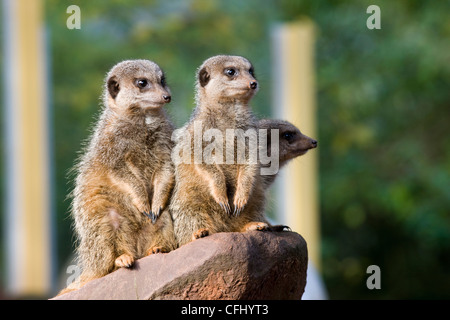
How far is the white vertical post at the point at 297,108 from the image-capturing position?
7105 mm

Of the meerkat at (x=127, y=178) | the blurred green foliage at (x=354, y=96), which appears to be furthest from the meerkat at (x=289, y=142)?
the blurred green foliage at (x=354, y=96)

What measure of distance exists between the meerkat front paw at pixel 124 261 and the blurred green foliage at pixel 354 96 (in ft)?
17.6

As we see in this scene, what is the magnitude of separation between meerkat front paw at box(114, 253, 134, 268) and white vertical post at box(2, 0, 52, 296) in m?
4.31

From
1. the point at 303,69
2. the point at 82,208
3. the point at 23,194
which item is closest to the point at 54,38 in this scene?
the point at 23,194

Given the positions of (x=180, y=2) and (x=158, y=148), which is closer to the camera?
(x=158, y=148)

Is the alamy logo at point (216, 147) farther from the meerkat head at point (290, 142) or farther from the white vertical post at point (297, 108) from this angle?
the white vertical post at point (297, 108)

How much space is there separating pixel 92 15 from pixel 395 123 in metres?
4.52

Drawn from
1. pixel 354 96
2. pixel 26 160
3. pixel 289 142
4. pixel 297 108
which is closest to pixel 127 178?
pixel 289 142

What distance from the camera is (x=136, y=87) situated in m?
2.77

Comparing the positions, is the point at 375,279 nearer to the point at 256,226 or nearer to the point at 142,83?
the point at 256,226
